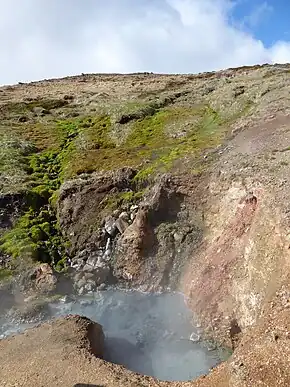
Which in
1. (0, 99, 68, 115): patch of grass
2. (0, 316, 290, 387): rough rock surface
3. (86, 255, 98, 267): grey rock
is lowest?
(0, 316, 290, 387): rough rock surface

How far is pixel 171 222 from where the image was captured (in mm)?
45031

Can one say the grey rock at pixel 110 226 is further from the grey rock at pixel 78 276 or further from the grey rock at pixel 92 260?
the grey rock at pixel 78 276

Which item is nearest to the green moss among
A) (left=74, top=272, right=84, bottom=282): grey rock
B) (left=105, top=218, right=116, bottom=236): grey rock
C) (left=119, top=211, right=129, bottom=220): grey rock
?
(left=74, top=272, right=84, bottom=282): grey rock

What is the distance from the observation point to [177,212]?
150ft

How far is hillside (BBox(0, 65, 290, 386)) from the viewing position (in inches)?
1270

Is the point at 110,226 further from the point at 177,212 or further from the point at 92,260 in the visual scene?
the point at 177,212

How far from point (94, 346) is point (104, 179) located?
2300cm

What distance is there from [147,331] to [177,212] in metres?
13.3

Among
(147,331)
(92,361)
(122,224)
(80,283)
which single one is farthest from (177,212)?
(92,361)

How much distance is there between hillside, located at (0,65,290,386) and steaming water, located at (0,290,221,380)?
4.56 ft

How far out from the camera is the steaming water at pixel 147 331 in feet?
104

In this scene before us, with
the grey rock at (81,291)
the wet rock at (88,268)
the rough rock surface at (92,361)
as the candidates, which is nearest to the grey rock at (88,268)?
the wet rock at (88,268)

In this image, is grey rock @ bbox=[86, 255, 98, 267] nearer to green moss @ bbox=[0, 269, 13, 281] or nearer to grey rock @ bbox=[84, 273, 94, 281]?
grey rock @ bbox=[84, 273, 94, 281]

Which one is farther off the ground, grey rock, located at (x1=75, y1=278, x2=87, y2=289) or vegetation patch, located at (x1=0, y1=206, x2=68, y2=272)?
vegetation patch, located at (x1=0, y1=206, x2=68, y2=272)
